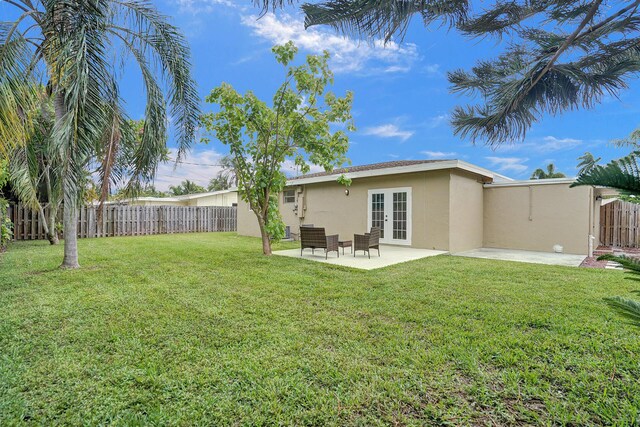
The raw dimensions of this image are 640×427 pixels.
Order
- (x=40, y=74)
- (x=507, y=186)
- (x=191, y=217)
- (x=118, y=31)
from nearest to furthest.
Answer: (x=40, y=74) → (x=118, y=31) → (x=507, y=186) → (x=191, y=217)

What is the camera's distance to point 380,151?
21453 millimetres

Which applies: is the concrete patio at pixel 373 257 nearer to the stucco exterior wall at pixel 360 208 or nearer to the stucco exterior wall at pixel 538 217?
the stucco exterior wall at pixel 360 208

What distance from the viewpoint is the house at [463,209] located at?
10070 millimetres

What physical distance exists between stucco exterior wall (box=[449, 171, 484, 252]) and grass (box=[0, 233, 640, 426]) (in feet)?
14.8

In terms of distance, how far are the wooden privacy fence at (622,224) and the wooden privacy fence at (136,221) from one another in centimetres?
1999

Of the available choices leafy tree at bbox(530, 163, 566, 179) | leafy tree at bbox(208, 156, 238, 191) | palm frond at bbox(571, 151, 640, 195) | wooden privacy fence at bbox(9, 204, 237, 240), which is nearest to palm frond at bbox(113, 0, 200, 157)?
wooden privacy fence at bbox(9, 204, 237, 240)

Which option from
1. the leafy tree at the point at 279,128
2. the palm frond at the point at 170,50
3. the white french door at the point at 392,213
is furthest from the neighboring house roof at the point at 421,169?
the palm frond at the point at 170,50

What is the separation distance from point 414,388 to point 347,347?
33.5 inches

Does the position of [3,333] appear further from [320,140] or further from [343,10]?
[320,140]

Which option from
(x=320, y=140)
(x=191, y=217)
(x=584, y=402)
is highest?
(x=320, y=140)

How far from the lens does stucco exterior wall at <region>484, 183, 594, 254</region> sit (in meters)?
10.0

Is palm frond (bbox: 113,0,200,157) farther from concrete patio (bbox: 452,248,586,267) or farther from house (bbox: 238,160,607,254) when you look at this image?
concrete patio (bbox: 452,248,586,267)

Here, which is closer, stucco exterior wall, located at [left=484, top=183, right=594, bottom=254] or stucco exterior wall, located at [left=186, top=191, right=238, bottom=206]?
stucco exterior wall, located at [left=484, top=183, right=594, bottom=254]

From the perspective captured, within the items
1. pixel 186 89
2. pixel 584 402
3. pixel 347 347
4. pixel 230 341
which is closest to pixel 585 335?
pixel 584 402
